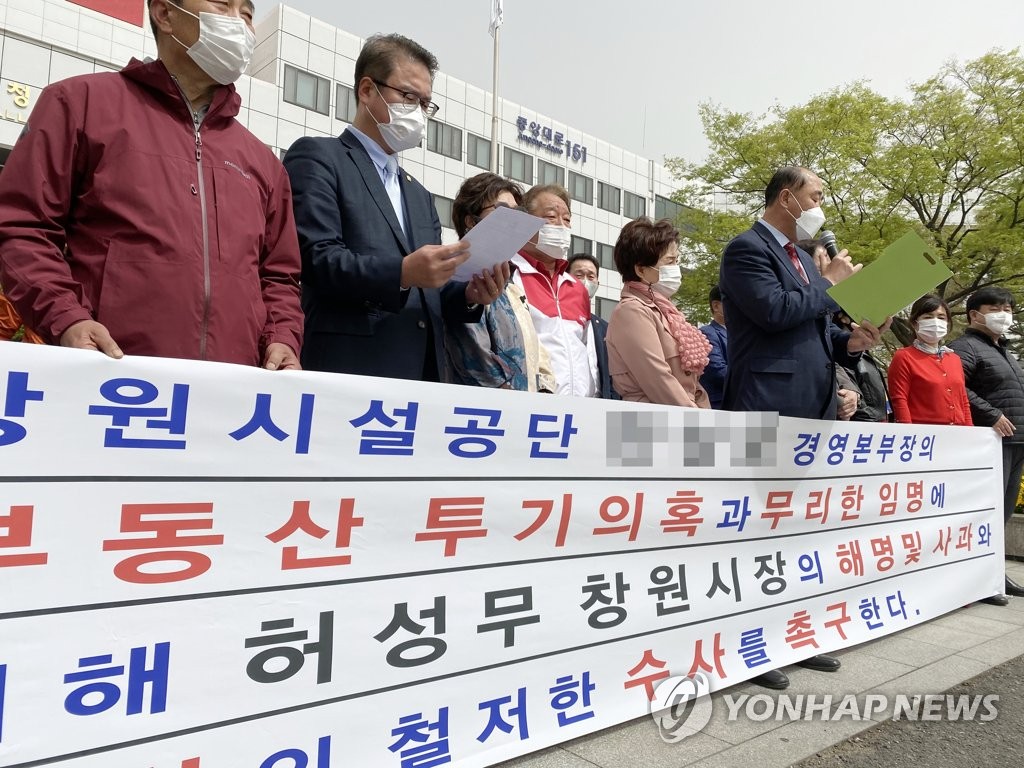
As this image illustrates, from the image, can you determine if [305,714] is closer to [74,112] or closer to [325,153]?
[74,112]

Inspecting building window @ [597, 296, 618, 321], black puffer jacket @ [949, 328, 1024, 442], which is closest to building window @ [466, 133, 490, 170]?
building window @ [597, 296, 618, 321]

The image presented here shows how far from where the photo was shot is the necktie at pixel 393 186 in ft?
9.09

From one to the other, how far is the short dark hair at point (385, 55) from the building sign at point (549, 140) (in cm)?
2931

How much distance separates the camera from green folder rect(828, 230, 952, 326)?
2.92 meters

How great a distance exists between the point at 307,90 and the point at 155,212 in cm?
2507

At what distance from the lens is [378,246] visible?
8.46ft

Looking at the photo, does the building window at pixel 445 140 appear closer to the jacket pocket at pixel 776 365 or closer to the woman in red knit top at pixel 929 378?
the woman in red knit top at pixel 929 378

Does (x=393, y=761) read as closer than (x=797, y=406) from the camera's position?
Yes

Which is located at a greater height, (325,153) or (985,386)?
(325,153)

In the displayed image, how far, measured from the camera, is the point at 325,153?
2.57 metres

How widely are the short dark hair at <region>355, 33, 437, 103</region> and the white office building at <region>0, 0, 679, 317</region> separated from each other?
12159mm

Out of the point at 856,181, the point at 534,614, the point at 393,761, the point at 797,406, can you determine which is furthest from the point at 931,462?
the point at 856,181

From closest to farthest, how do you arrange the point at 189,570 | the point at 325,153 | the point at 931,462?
the point at 189,570 → the point at 325,153 → the point at 931,462

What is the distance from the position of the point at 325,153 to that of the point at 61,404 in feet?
4.37
